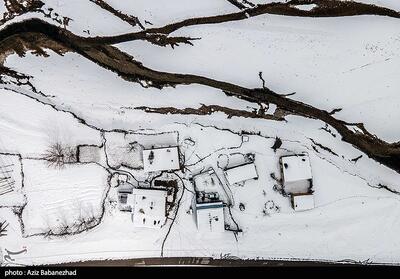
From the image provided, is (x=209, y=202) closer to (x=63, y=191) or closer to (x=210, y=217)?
(x=210, y=217)

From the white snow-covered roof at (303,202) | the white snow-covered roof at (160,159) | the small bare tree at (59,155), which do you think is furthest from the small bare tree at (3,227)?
the white snow-covered roof at (303,202)

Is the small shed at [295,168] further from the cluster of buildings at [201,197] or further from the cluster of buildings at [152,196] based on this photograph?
the cluster of buildings at [152,196]

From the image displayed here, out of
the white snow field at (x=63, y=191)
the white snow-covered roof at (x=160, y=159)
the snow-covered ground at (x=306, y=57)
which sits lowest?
the white snow field at (x=63, y=191)

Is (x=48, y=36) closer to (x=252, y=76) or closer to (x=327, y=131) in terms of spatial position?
(x=252, y=76)

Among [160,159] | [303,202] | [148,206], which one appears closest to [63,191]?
[148,206]
